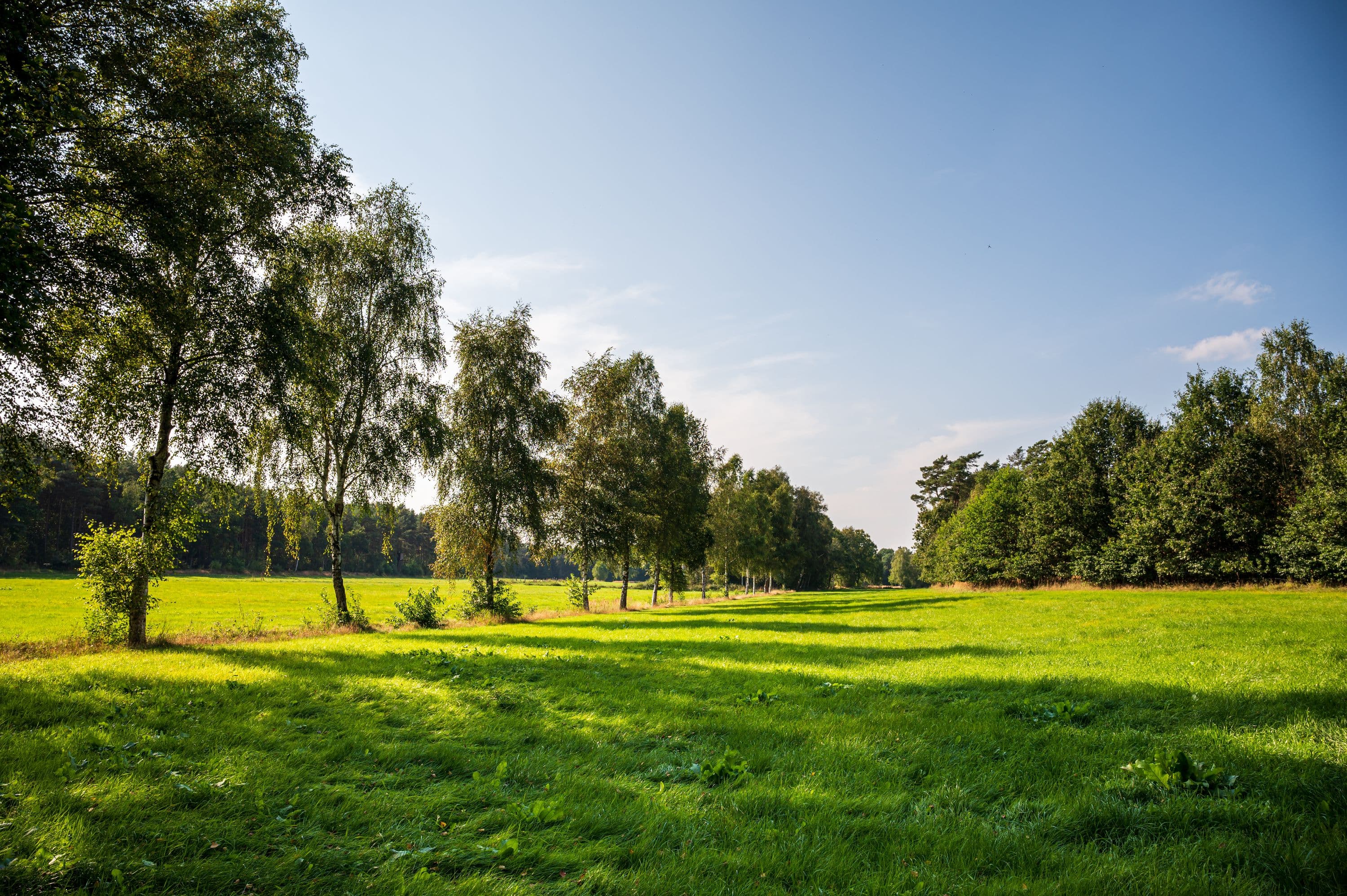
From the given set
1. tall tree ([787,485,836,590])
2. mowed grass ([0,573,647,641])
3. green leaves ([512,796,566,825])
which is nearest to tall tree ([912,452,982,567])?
tall tree ([787,485,836,590])

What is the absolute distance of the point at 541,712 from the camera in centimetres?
851

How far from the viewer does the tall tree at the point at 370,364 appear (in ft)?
73.9

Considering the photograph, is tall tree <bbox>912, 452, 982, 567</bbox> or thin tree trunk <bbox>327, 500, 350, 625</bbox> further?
tall tree <bbox>912, 452, 982, 567</bbox>

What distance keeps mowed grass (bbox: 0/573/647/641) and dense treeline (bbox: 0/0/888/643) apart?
3.45m

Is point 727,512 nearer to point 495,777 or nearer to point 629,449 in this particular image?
point 629,449

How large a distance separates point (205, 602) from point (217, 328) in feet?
156

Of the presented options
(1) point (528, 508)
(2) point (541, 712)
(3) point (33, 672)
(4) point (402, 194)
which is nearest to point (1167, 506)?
(1) point (528, 508)

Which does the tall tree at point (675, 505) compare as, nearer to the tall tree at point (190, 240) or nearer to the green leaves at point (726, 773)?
the tall tree at point (190, 240)

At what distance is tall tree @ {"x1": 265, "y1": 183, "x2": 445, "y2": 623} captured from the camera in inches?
886

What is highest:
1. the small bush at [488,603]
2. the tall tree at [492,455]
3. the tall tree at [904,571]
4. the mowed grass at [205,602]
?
the tall tree at [492,455]

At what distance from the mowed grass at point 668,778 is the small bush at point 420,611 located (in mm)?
12951

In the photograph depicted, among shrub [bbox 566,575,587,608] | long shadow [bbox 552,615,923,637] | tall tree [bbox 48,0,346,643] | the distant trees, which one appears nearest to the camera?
tall tree [bbox 48,0,346,643]

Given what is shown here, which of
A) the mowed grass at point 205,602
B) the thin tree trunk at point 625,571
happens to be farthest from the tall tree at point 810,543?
the thin tree trunk at point 625,571

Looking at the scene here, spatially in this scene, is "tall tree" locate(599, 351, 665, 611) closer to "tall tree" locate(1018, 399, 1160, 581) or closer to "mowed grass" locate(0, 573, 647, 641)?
"mowed grass" locate(0, 573, 647, 641)
